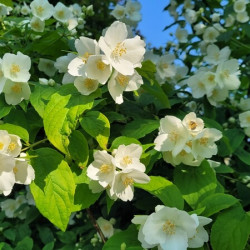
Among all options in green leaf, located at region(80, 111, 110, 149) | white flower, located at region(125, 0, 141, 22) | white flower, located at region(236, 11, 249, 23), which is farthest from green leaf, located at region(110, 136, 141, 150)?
white flower, located at region(236, 11, 249, 23)

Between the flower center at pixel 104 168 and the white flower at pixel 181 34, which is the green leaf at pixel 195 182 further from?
the white flower at pixel 181 34

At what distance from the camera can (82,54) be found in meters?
1.51

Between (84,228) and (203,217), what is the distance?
1.16 metres

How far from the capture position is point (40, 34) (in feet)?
6.58

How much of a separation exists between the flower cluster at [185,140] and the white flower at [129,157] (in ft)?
0.50

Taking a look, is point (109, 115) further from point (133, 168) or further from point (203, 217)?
Answer: point (203, 217)

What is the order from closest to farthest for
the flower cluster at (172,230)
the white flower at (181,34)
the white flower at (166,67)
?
the flower cluster at (172,230), the white flower at (166,67), the white flower at (181,34)

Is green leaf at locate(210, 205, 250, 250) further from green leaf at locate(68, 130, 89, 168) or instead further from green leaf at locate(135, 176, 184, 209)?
green leaf at locate(68, 130, 89, 168)

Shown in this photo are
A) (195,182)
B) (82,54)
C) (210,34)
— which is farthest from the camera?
(210,34)

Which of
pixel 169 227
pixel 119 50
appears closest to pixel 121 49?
pixel 119 50

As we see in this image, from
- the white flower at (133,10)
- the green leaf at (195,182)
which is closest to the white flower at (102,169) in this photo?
the green leaf at (195,182)

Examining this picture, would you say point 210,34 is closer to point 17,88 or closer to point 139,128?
point 139,128

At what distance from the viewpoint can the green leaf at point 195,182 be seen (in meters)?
1.57

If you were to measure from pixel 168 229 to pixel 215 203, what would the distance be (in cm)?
21
